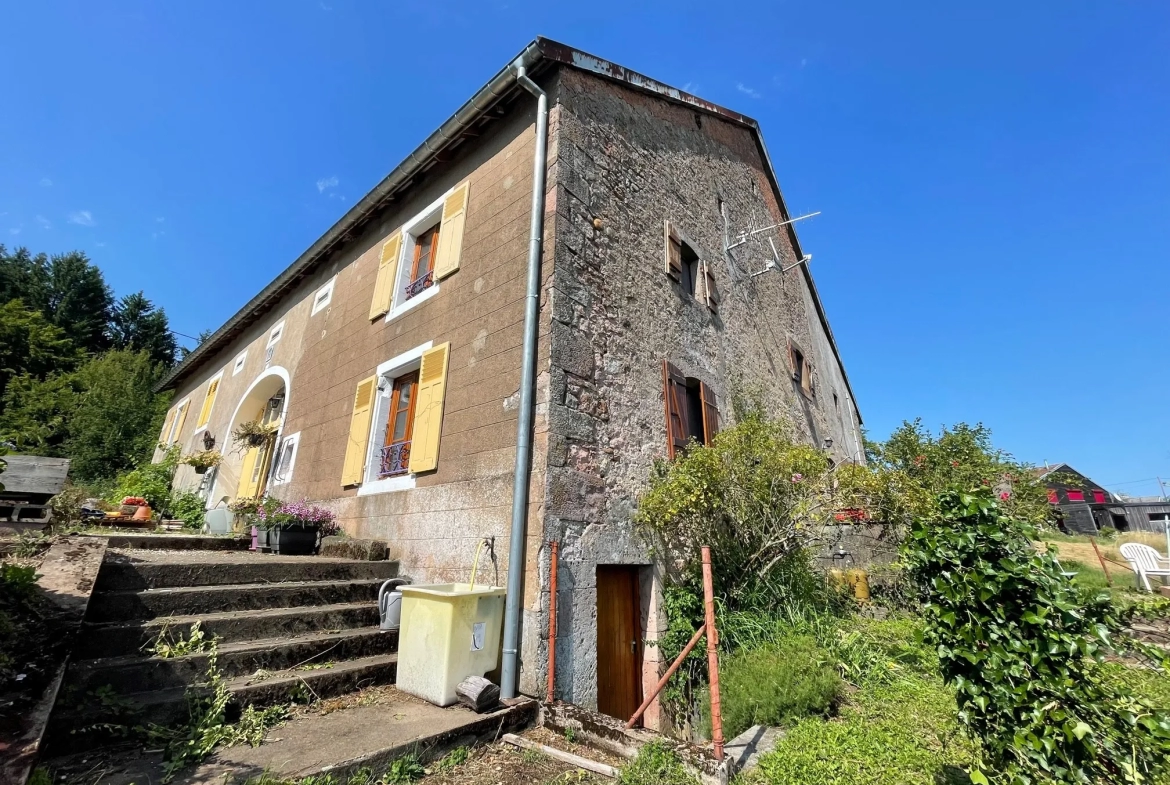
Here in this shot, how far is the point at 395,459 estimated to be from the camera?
19.9 feet

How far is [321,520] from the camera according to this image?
20.2ft

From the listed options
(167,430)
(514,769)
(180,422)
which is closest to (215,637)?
(514,769)

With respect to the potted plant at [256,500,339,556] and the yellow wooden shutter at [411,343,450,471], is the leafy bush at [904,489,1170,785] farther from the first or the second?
the potted plant at [256,500,339,556]

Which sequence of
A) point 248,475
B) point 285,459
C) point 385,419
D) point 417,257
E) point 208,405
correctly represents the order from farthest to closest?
1. point 208,405
2. point 248,475
3. point 285,459
4. point 417,257
5. point 385,419

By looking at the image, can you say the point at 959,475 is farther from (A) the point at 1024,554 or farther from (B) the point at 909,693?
(A) the point at 1024,554

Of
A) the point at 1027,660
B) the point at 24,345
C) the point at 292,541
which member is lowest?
the point at 1027,660

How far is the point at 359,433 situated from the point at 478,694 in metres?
4.06

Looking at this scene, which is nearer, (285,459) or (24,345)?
(285,459)

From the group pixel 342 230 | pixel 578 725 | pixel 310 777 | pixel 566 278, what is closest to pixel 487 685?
pixel 578 725

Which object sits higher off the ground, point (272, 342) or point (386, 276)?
point (272, 342)

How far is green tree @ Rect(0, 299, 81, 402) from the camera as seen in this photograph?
19.9 m

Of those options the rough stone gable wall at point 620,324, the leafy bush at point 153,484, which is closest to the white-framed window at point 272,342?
the leafy bush at point 153,484

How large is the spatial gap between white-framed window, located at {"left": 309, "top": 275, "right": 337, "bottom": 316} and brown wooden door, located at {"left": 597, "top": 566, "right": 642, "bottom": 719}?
6.87 m

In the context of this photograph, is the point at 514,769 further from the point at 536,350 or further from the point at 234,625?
the point at 536,350
